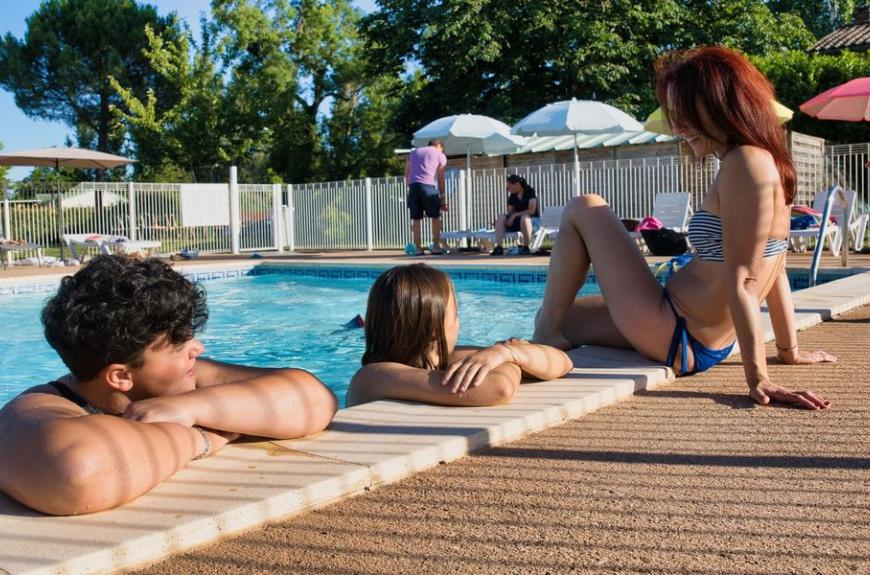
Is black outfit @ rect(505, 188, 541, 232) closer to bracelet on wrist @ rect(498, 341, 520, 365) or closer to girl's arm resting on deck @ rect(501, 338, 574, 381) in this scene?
girl's arm resting on deck @ rect(501, 338, 574, 381)

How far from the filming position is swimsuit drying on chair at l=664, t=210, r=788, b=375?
327 cm

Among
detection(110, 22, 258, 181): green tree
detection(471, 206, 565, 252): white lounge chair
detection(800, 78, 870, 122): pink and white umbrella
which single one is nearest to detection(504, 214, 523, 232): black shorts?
detection(471, 206, 565, 252): white lounge chair

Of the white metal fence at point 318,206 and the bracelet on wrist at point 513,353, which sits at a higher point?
the white metal fence at point 318,206

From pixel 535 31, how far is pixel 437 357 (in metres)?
24.6

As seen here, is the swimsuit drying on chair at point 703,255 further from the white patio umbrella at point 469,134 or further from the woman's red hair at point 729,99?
the white patio umbrella at point 469,134

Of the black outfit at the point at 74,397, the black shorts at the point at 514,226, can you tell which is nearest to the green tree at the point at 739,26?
the black shorts at the point at 514,226

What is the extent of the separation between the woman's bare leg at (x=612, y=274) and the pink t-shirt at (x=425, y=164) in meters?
10.8

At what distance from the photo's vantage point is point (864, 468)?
232cm

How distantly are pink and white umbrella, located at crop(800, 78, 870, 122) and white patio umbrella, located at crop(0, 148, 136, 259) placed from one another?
13.7 meters

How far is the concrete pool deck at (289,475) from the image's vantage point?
1.74 m

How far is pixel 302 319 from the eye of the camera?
30.1ft

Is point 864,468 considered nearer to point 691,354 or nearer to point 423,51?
point 691,354

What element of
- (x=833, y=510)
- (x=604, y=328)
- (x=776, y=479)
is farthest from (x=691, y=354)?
(x=833, y=510)

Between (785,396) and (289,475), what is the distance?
1.83 metres
